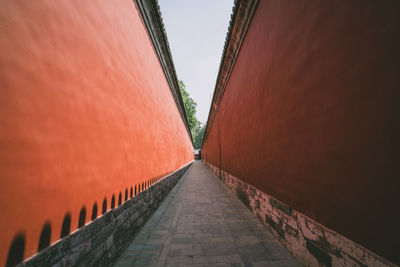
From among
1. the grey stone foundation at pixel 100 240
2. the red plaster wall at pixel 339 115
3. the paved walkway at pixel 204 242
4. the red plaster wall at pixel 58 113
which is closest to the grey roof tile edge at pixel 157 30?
the red plaster wall at pixel 58 113

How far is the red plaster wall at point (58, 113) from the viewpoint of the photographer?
4.14ft

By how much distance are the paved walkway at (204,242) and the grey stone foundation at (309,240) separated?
0.21m

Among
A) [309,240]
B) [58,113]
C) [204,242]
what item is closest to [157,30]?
[58,113]

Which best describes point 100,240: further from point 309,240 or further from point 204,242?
point 309,240

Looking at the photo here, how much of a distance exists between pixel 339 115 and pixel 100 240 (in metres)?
3.25

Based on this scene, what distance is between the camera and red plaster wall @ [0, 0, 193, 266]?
A: 4.14 feet

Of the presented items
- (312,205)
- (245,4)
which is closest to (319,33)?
(312,205)

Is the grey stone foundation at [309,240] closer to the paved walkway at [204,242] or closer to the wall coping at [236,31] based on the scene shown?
the paved walkway at [204,242]

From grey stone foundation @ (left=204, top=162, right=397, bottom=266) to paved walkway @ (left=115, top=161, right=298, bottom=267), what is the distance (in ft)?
0.69

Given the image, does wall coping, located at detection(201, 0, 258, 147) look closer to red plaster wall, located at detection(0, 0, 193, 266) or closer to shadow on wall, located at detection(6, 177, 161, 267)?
red plaster wall, located at detection(0, 0, 193, 266)

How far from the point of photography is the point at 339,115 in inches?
70.9

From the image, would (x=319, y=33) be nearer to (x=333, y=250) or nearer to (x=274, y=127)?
(x=274, y=127)

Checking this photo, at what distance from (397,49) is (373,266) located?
1796mm

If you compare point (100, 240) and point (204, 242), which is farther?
point (204, 242)
